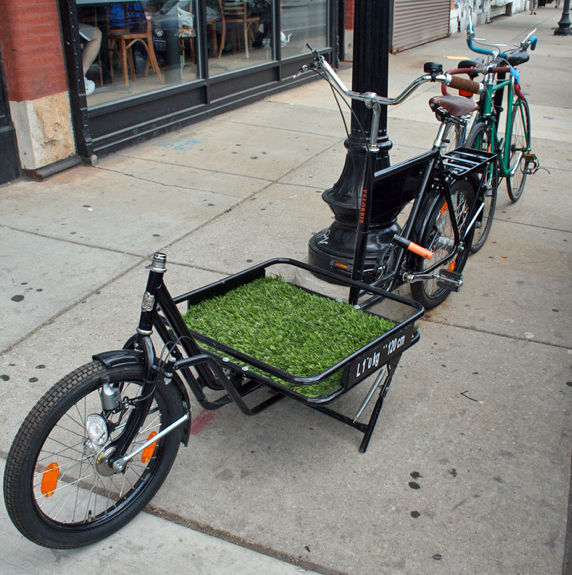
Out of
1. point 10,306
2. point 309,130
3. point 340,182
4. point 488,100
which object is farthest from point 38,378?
point 309,130

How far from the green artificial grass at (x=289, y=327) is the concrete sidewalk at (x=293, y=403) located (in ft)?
1.38

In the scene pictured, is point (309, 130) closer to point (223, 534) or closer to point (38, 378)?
point (38, 378)

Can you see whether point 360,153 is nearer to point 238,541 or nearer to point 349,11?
point 238,541

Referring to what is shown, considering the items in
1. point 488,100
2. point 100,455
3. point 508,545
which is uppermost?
point 488,100

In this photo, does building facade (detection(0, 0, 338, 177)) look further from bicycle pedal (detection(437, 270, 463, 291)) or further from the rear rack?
bicycle pedal (detection(437, 270, 463, 291))

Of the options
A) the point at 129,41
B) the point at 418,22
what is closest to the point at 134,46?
the point at 129,41

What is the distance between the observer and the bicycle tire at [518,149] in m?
5.45

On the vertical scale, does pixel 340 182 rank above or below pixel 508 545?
above

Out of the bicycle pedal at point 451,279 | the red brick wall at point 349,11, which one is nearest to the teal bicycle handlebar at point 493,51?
the bicycle pedal at point 451,279

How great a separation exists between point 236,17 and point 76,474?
7385 millimetres

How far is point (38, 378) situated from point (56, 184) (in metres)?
3.08

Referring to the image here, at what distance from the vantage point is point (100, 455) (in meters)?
2.23

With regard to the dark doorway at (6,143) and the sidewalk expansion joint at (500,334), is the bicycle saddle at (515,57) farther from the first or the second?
the dark doorway at (6,143)

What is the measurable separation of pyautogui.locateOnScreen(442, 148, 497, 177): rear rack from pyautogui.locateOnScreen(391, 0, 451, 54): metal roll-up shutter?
9936 millimetres
